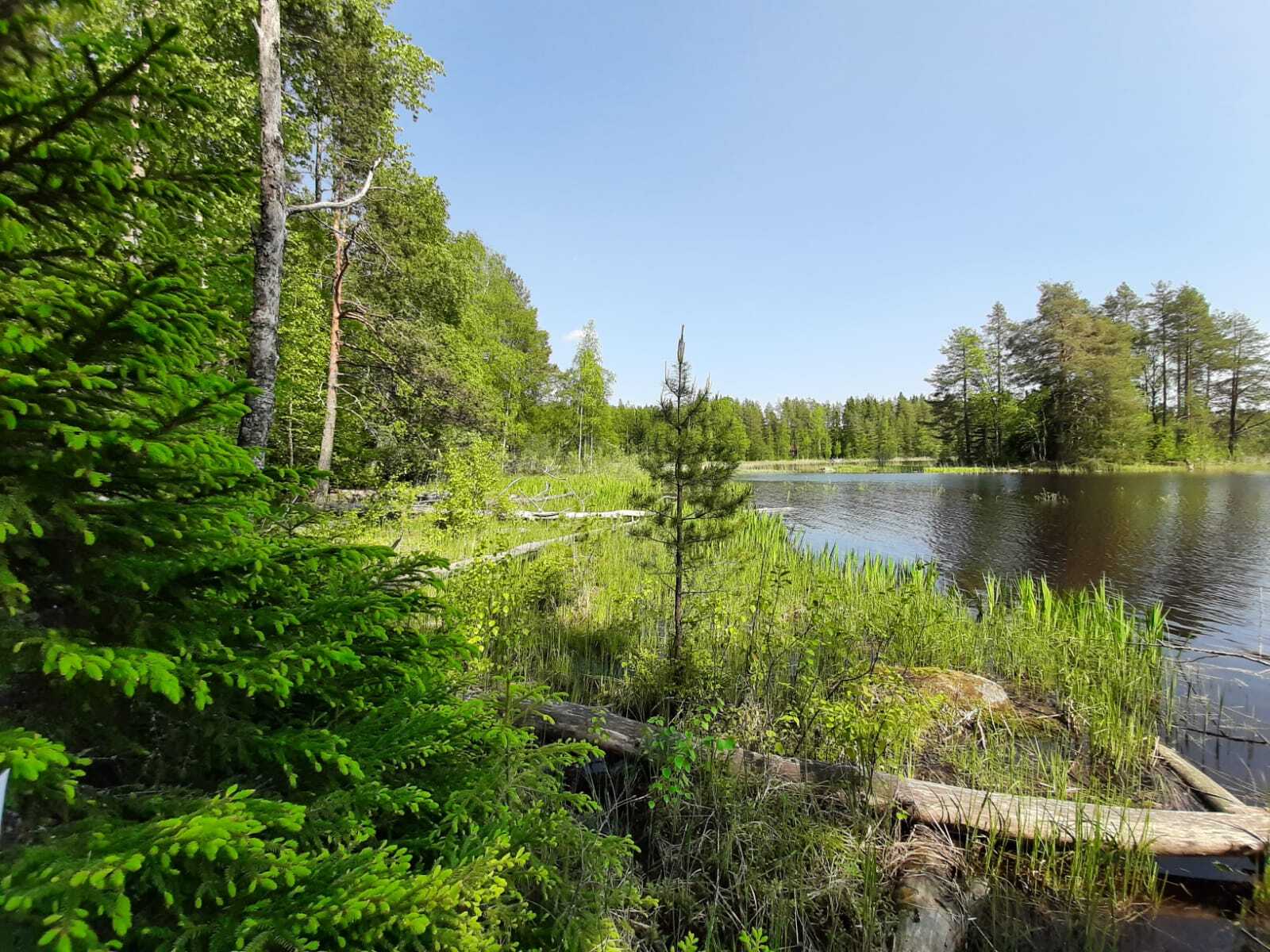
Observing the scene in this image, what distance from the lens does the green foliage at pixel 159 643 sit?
2.85 feet

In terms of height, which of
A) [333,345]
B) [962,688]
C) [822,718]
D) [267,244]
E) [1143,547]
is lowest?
[962,688]

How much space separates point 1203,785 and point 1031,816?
6.45ft

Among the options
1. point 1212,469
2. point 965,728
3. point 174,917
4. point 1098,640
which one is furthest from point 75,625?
point 1212,469

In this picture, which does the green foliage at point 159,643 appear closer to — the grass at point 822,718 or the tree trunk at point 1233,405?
the grass at point 822,718

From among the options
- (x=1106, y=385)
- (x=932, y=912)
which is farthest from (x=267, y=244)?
(x=1106, y=385)

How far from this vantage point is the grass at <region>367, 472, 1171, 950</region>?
2.28 metres

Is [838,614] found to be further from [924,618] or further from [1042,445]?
[1042,445]

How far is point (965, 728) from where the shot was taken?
12.9 feet

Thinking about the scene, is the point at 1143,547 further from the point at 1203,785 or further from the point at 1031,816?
the point at 1031,816

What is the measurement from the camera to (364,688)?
1.49 metres

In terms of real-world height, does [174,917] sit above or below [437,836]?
above

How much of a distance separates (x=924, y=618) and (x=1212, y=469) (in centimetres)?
4720

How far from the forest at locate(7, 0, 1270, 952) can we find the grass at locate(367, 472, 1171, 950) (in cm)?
3

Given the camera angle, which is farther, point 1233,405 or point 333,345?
point 1233,405
